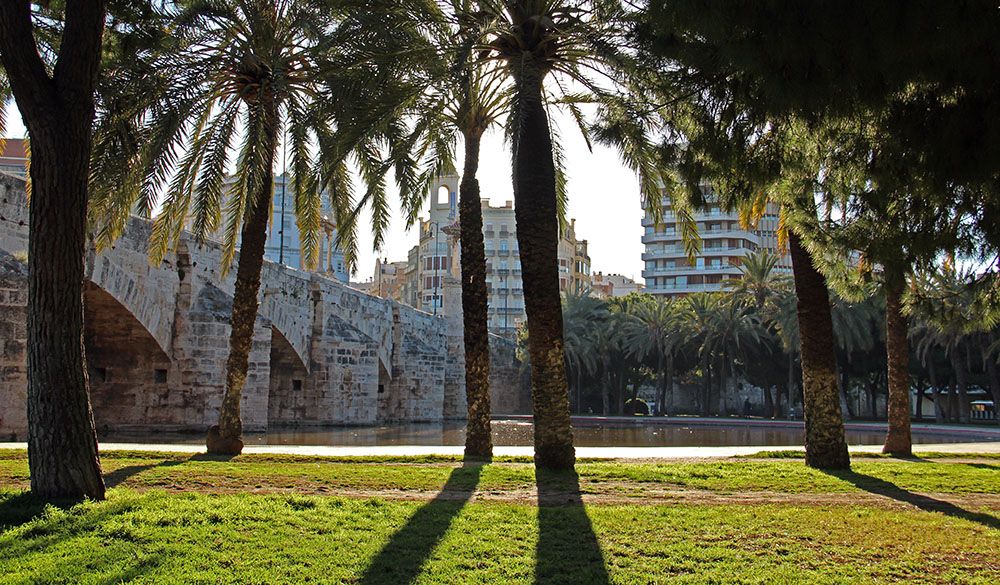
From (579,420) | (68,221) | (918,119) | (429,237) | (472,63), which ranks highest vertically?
(429,237)

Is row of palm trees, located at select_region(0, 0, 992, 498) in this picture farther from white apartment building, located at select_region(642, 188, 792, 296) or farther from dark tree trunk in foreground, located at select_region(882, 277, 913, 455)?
white apartment building, located at select_region(642, 188, 792, 296)

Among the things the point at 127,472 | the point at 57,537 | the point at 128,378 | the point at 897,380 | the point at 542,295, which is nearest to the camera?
the point at 57,537

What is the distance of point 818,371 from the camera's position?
1019cm

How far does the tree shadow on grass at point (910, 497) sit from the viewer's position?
22.2 feet

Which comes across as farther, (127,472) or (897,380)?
(897,380)

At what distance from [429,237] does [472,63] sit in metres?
62.0

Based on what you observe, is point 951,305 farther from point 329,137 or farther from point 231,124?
point 231,124

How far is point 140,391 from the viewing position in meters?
18.5

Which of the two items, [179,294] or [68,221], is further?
[179,294]

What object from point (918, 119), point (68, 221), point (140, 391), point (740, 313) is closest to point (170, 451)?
point (68, 221)

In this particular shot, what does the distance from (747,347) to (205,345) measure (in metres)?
28.5

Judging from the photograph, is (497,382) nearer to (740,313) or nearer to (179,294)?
(740,313)

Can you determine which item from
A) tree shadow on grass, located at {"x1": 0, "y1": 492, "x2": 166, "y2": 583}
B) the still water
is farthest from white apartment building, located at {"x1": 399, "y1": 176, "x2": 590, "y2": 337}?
tree shadow on grass, located at {"x1": 0, "y1": 492, "x2": 166, "y2": 583}

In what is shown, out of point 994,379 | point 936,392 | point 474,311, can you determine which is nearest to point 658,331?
point 936,392
